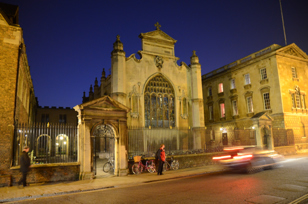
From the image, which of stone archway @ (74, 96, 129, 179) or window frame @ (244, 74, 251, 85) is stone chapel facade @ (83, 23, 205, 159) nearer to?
stone archway @ (74, 96, 129, 179)

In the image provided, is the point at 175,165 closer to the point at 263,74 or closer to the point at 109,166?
the point at 109,166

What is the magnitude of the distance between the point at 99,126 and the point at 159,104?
388 inches

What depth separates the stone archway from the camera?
1261 cm

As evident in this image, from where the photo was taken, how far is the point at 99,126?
559 inches

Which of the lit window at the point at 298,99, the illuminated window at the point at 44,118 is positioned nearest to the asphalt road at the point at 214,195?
the lit window at the point at 298,99

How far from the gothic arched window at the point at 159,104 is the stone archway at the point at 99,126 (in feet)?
27.5

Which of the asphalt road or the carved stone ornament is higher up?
the carved stone ornament

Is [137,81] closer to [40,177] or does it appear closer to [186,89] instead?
[186,89]

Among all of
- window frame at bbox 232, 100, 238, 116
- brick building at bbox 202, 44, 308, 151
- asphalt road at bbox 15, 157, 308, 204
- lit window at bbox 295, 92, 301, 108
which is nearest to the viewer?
asphalt road at bbox 15, 157, 308, 204

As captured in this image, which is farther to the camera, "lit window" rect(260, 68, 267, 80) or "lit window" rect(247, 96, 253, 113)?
"lit window" rect(247, 96, 253, 113)

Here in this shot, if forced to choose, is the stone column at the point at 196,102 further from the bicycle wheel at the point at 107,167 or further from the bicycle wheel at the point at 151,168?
the bicycle wheel at the point at 107,167

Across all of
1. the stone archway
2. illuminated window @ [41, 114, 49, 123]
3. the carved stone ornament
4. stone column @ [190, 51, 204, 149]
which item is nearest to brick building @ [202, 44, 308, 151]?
stone column @ [190, 51, 204, 149]

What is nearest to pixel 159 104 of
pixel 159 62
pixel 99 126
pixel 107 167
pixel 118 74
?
pixel 159 62

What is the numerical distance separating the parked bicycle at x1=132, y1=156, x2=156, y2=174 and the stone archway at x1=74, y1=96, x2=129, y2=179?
0.62 m
